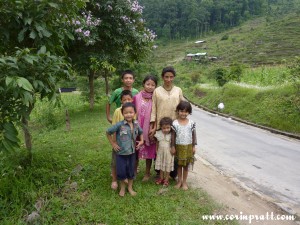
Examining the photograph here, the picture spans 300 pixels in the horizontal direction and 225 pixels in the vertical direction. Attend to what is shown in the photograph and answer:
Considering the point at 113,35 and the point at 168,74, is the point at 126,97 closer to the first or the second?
the point at 168,74

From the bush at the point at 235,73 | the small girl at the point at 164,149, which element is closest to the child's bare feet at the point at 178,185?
the small girl at the point at 164,149

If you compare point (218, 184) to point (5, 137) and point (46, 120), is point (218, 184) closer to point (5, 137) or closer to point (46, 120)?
point (5, 137)

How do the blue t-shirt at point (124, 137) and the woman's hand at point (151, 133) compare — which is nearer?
the blue t-shirt at point (124, 137)

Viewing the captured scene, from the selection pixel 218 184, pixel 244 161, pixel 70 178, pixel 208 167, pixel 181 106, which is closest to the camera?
pixel 181 106

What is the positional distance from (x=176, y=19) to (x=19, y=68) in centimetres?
8562

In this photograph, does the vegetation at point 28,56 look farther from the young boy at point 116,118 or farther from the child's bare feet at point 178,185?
the child's bare feet at point 178,185

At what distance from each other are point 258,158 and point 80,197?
4.70 m

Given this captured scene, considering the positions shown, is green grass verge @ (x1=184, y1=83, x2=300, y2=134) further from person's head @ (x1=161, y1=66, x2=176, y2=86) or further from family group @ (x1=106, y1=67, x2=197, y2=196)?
person's head @ (x1=161, y1=66, x2=176, y2=86)

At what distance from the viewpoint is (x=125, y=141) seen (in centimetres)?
383

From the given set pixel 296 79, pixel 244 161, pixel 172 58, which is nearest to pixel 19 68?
pixel 244 161

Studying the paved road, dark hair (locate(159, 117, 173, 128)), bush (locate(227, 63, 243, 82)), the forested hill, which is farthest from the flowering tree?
the forested hill

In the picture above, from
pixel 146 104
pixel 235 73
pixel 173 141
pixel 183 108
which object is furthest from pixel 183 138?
pixel 235 73

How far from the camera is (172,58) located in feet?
203

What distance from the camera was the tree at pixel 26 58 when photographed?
2.94 m
